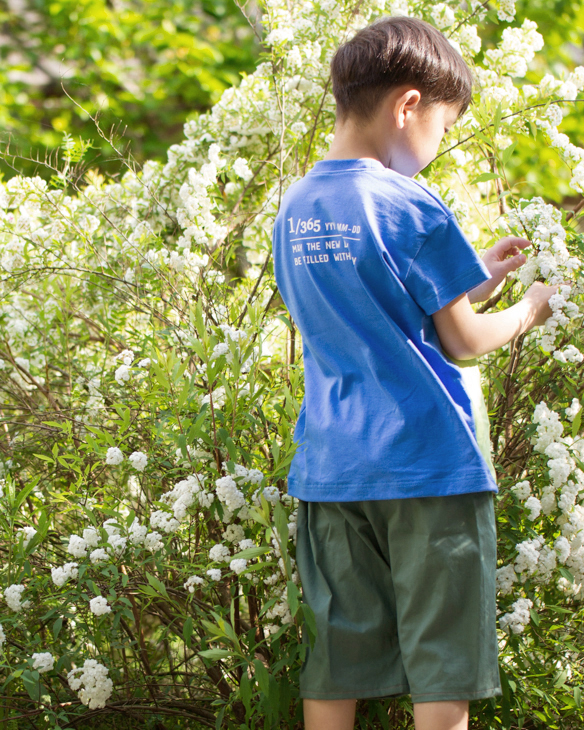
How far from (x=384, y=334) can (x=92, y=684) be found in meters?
0.93

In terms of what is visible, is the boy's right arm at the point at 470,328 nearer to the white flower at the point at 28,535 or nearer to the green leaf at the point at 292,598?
the green leaf at the point at 292,598

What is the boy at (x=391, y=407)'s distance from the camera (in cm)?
126

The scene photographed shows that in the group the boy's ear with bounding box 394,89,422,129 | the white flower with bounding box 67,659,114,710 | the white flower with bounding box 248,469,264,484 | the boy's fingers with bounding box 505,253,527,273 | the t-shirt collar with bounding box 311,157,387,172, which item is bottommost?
the white flower with bounding box 67,659,114,710

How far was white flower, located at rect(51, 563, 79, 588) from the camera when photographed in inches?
55.7

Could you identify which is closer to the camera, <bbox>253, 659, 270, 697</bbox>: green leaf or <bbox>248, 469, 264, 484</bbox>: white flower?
<bbox>253, 659, 270, 697</bbox>: green leaf

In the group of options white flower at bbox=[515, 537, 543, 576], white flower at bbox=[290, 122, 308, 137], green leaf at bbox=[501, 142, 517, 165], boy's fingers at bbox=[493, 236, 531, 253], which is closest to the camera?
white flower at bbox=[515, 537, 543, 576]

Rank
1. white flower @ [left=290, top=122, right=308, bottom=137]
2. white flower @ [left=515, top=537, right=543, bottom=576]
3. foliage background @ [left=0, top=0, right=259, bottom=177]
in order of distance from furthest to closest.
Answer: foliage background @ [left=0, top=0, right=259, bottom=177], white flower @ [left=290, top=122, right=308, bottom=137], white flower @ [left=515, top=537, right=543, bottom=576]

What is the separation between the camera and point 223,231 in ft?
6.82

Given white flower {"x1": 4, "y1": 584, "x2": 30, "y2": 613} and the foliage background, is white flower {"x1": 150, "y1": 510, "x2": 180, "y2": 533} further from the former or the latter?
the foliage background

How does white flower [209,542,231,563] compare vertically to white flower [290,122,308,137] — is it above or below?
below

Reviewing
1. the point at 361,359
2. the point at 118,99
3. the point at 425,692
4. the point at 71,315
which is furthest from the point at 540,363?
the point at 118,99

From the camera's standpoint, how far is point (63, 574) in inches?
56.0

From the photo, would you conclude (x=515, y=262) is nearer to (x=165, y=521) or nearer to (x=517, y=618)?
(x=517, y=618)

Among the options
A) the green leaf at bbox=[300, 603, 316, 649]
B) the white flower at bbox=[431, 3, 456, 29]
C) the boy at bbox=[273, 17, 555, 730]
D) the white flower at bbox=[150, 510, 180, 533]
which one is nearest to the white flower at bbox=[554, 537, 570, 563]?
the boy at bbox=[273, 17, 555, 730]
